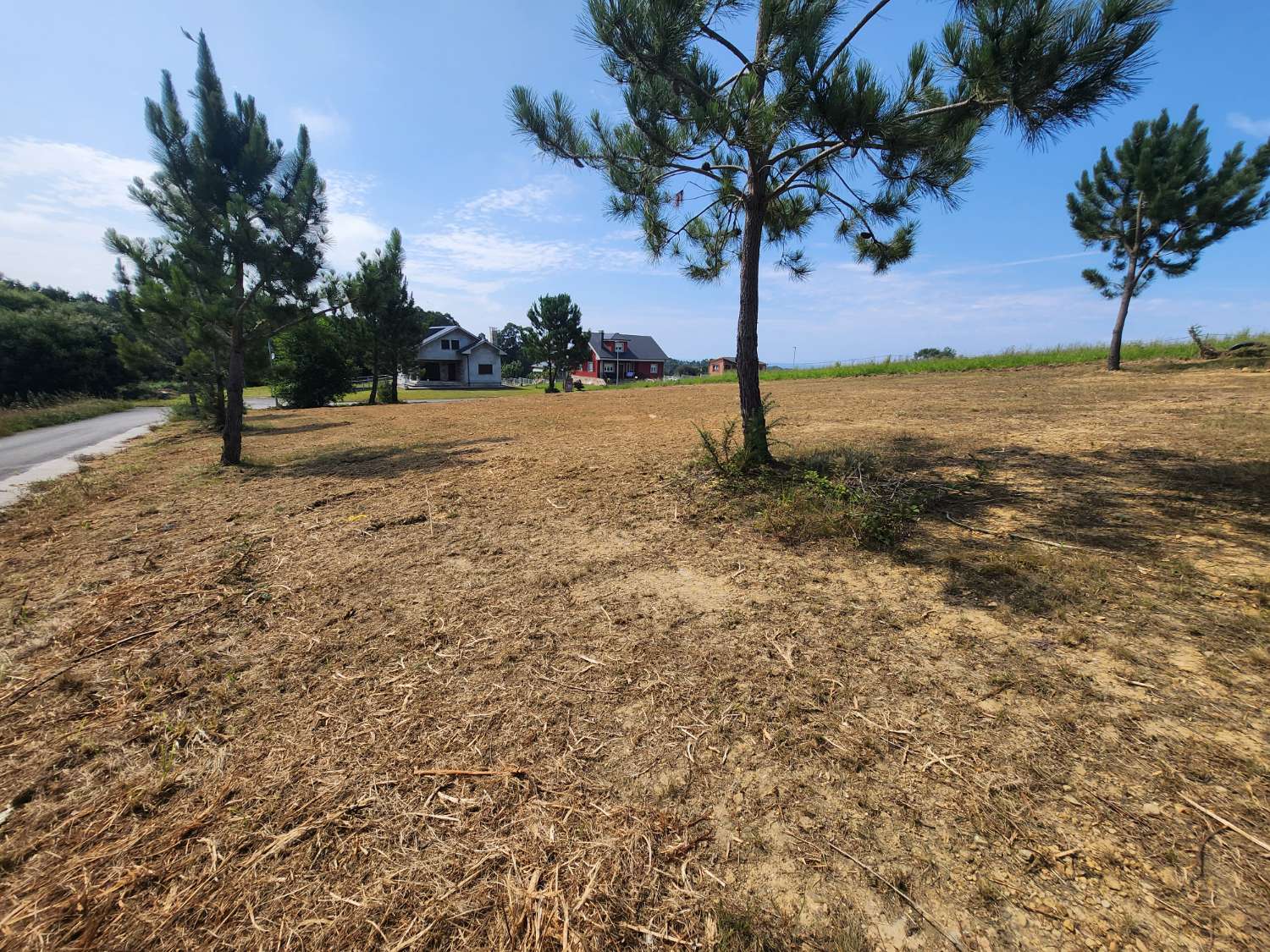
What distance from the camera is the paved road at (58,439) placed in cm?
872

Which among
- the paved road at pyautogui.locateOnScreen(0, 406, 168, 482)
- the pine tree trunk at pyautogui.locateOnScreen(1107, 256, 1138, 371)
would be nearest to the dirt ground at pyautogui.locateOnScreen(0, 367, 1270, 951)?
the paved road at pyautogui.locateOnScreen(0, 406, 168, 482)

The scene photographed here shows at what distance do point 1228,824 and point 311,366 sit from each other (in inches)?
1135

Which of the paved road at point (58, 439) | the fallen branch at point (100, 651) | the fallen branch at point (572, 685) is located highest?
the paved road at point (58, 439)

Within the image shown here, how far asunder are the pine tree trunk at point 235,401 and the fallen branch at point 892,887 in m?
9.14

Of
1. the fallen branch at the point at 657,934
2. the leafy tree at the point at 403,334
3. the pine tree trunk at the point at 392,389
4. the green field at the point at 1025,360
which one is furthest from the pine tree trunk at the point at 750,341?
the pine tree trunk at the point at 392,389

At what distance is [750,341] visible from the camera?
5.01 m

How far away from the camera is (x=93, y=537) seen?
13.5 feet

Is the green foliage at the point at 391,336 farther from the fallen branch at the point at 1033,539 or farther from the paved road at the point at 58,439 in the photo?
the fallen branch at the point at 1033,539

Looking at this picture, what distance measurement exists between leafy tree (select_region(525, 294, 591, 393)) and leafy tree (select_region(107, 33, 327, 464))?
3101cm

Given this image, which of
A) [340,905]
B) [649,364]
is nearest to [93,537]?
[340,905]

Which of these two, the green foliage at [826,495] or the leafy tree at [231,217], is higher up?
the leafy tree at [231,217]

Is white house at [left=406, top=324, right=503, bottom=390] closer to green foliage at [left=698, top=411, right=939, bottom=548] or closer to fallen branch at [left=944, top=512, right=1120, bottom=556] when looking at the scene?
green foliage at [left=698, top=411, right=939, bottom=548]

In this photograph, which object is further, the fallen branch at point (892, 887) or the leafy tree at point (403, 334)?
the leafy tree at point (403, 334)

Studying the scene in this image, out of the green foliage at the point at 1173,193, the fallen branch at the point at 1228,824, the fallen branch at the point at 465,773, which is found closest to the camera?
the fallen branch at the point at 1228,824
